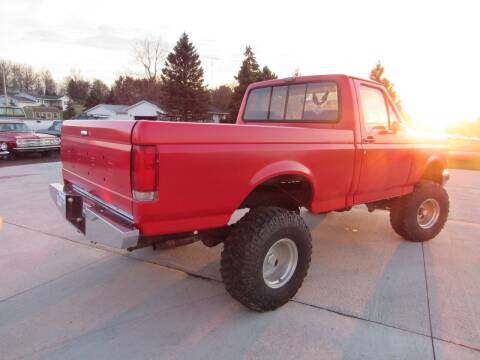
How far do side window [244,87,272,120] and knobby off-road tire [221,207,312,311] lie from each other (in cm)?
179

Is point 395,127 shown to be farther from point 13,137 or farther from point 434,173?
point 13,137

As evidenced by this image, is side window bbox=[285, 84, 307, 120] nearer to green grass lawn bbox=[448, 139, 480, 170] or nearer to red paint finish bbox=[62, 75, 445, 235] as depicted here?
red paint finish bbox=[62, 75, 445, 235]

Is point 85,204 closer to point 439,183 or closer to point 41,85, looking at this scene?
point 439,183

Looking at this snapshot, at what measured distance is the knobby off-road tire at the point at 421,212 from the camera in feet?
15.0

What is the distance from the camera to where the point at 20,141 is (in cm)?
1330

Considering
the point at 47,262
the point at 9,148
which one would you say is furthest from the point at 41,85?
the point at 47,262

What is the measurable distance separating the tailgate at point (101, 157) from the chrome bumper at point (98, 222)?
93 millimetres

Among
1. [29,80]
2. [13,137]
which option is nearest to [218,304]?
[13,137]

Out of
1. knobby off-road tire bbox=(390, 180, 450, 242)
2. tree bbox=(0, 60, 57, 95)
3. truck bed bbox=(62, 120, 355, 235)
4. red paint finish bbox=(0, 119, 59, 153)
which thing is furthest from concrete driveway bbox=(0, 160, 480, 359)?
tree bbox=(0, 60, 57, 95)

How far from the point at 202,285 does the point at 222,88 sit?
69318 millimetres

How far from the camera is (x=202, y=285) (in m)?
3.44

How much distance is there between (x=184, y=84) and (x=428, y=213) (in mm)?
40892

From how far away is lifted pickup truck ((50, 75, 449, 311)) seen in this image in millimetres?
2336

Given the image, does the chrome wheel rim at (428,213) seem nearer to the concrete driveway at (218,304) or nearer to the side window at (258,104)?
the concrete driveway at (218,304)
